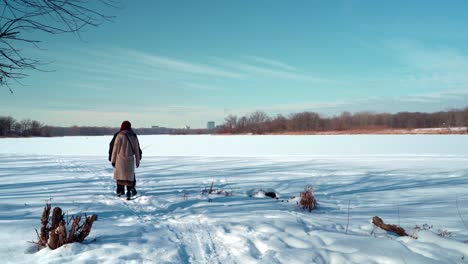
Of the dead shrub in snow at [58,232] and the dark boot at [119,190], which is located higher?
the dead shrub in snow at [58,232]

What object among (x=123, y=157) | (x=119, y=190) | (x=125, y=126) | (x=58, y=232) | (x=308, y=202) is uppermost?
(x=125, y=126)

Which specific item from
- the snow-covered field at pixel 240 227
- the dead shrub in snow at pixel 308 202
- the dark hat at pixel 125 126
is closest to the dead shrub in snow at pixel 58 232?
the snow-covered field at pixel 240 227

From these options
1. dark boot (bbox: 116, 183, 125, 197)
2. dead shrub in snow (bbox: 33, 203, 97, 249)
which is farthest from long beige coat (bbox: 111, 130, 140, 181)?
dead shrub in snow (bbox: 33, 203, 97, 249)

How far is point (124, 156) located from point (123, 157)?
0.10ft

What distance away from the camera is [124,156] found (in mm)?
6957

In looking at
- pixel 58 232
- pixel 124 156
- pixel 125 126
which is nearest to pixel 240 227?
pixel 58 232

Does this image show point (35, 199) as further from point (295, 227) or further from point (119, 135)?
point (295, 227)

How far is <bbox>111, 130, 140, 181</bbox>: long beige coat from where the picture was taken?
6895 mm

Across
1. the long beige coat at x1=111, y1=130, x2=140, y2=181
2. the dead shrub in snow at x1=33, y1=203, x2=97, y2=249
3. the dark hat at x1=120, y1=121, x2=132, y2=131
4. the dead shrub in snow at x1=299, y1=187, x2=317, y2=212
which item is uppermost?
the dark hat at x1=120, y1=121, x2=132, y2=131

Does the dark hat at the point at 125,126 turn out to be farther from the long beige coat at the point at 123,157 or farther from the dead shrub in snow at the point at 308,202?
the dead shrub in snow at the point at 308,202

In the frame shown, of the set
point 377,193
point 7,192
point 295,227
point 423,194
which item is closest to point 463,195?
point 423,194

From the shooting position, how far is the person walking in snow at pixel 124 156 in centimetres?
689

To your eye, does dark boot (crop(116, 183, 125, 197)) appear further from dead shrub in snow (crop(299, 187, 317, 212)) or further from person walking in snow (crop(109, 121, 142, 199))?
dead shrub in snow (crop(299, 187, 317, 212))

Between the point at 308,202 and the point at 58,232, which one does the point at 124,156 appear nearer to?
the point at 58,232
